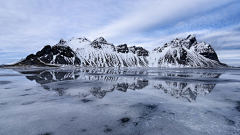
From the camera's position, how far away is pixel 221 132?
6199 millimetres

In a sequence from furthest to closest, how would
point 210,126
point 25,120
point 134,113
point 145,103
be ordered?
1. point 145,103
2. point 134,113
3. point 25,120
4. point 210,126

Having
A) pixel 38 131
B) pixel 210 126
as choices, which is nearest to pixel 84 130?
pixel 38 131

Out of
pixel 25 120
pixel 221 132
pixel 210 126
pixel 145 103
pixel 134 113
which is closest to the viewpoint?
pixel 221 132

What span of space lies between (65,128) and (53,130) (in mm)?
559

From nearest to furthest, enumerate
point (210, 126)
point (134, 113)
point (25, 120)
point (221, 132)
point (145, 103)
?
point (221, 132), point (210, 126), point (25, 120), point (134, 113), point (145, 103)

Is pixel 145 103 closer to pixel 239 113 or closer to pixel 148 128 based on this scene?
pixel 148 128

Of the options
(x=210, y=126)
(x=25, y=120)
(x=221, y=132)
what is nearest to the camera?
(x=221, y=132)

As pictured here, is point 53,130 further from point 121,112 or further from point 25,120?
point 121,112

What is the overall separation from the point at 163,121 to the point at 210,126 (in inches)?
96.8

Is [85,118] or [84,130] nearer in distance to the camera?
[84,130]

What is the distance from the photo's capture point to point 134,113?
8.70 m

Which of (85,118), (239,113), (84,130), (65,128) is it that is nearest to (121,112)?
(85,118)

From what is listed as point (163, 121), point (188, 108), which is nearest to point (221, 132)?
point (163, 121)

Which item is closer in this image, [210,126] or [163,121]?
[210,126]
